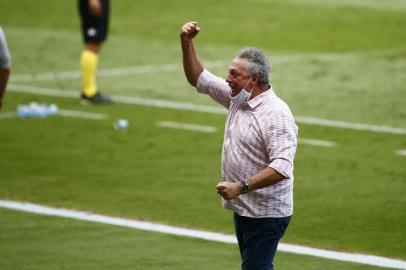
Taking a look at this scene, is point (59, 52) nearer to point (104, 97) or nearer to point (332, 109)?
point (104, 97)

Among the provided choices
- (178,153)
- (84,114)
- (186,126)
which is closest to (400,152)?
(178,153)

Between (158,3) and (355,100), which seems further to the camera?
(158,3)

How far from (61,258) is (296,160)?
5.29 m

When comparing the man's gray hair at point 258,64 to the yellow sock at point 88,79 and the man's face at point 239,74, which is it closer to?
the man's face at point 239,74

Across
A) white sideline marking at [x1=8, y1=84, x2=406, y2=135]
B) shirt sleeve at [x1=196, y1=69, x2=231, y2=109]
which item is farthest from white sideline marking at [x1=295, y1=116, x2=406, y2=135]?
shirt sleeve at [x1=196, y1=69, x2=231, y2=109]

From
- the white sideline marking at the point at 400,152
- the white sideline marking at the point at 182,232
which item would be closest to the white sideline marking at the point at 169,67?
the white sideline marking at the point at 400,152

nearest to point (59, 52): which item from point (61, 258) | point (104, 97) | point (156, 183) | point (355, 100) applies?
point (104, 97)

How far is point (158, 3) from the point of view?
37.1 meters

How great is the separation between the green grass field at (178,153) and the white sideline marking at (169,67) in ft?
0.22

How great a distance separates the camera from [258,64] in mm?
8352

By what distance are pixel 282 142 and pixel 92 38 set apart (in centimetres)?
1240

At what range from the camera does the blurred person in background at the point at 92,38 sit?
19.9m

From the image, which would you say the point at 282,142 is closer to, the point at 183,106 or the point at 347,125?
the point at 347,125

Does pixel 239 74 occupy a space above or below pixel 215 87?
above
